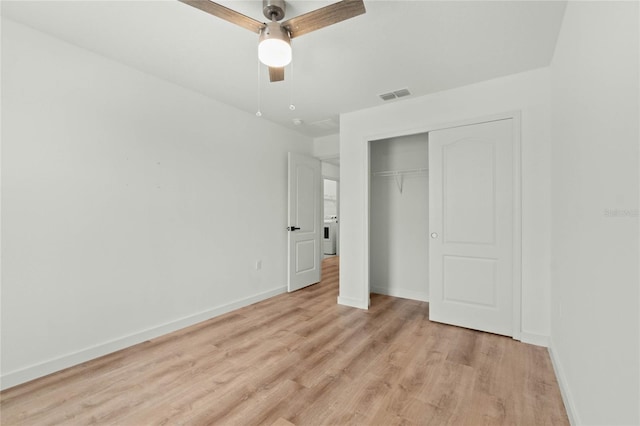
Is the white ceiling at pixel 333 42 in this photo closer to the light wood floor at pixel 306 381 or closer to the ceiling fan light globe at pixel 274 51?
the ceiling fan light globe at pixel 274 51

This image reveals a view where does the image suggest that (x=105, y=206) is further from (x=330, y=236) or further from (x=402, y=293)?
(x=330, y=236)

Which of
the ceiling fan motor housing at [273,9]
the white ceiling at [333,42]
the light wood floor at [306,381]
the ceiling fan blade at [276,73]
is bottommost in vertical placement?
the light wood floor at [306,381]

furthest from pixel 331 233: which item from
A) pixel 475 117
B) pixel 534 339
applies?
pixel 534 339

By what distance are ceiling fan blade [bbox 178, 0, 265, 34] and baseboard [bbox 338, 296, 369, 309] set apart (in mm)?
3126

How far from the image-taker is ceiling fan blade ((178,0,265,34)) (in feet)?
5.13

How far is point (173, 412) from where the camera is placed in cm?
176

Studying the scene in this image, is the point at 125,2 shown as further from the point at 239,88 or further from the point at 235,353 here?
the point at 235,353

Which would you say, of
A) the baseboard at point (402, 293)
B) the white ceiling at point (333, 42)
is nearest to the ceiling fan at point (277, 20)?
the white ceiling at point (333, 42)

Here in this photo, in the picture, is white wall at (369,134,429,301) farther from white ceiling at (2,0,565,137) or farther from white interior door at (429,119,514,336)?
white ceiling at (2,0,565,137)

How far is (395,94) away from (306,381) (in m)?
3.01

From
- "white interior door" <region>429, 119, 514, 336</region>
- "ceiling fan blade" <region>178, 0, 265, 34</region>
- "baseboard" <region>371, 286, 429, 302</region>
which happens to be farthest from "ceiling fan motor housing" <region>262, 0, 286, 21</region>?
"baseboard" <region>371, 286, 429, 302</region>

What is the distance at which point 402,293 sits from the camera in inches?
162

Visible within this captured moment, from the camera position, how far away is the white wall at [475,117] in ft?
8.66

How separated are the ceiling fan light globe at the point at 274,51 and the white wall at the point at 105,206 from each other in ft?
5.61
